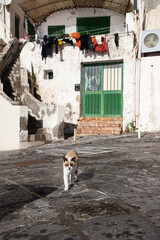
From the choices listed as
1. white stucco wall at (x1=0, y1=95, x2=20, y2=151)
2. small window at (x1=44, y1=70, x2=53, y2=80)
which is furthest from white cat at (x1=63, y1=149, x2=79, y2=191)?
small window at (x1=44, y1=70, x2=53, y2=80)

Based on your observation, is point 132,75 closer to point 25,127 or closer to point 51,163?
point 25,127

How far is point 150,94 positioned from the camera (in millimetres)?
12500

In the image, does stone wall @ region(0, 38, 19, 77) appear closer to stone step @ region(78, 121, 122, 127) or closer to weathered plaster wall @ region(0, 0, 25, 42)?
weathered plaster wall @ region(0, 0, 25, 42)

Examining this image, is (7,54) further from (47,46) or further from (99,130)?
(99,130)

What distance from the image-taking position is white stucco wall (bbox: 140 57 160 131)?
12.4 meters

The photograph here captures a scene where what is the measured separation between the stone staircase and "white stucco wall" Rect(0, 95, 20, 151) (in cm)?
358

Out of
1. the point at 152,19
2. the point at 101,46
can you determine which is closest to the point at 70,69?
the point at 101,46

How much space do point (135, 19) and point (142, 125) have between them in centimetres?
573

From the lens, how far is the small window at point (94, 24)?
1666 centimetres

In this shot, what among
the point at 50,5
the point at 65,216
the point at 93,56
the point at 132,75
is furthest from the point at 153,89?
the point at 65,216

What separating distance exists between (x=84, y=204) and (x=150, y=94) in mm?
10278

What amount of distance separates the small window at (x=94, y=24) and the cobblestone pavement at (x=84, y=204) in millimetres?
13286

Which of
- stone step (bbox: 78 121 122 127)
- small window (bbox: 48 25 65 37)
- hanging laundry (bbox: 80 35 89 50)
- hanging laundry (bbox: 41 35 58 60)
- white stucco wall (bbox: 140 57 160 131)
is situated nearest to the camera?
white stucco wall (bbox: 140 57 160 131)

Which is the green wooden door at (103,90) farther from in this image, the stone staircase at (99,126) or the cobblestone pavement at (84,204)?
the cobblestone pavement at (84,204)
